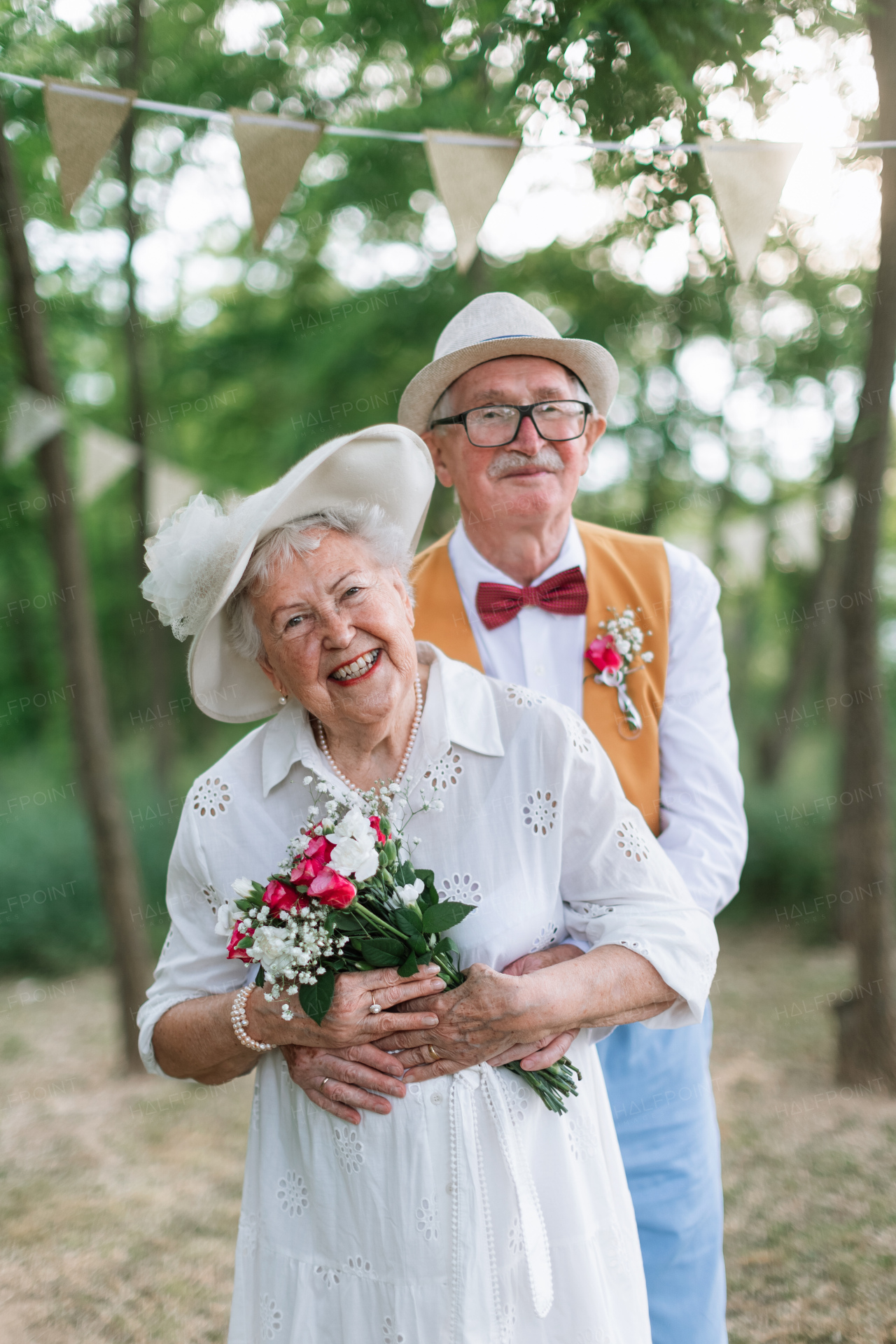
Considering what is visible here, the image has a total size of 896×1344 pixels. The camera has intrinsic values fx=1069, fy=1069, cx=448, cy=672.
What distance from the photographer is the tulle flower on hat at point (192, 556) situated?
82.0 inches

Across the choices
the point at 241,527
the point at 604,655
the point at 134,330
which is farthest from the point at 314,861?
the point at 134,330

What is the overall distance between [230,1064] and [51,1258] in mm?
2858

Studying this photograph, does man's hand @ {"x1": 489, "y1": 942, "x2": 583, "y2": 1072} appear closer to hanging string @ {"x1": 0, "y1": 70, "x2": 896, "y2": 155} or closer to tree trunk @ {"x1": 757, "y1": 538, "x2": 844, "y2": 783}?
hanging string @ {"x1": 0, "y1": 70, "x2": 896, "y2": 155}

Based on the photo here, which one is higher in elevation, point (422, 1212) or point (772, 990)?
point (422, 1212)

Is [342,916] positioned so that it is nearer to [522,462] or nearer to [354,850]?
[354,850]

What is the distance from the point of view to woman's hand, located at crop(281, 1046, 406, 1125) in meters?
1.99

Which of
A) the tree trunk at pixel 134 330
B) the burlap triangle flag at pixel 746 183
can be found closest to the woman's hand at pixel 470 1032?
Answer: the burlap triangle flag at pixel 746 183

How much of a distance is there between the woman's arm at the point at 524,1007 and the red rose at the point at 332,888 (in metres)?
0.33

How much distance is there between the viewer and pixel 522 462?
8.73 feet

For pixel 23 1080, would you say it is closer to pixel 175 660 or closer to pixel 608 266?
pixel 608 266

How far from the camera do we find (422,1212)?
1.95 m

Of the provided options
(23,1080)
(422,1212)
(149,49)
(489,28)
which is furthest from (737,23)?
(23,1080)

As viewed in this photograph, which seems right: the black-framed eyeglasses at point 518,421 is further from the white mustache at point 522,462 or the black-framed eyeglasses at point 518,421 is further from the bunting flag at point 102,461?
the bunting flag at point 102,461

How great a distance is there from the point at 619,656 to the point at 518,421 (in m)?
0.65
